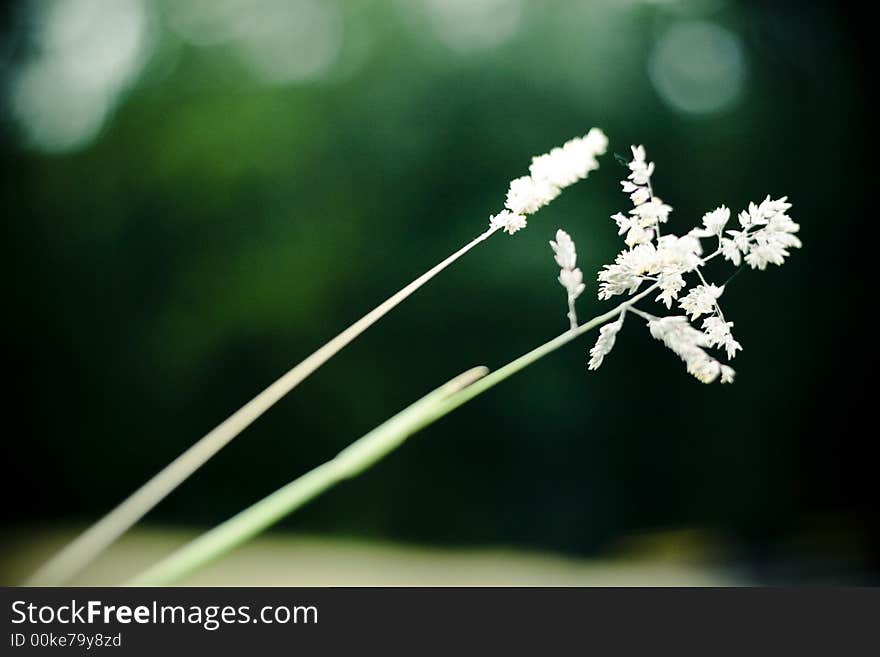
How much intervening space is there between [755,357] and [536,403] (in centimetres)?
82

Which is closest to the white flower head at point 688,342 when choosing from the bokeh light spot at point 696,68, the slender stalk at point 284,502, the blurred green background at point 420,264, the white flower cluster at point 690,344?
the white flower cluster at point 690,344

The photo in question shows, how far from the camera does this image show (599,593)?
71cm

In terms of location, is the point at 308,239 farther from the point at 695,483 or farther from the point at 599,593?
the point at 599,593

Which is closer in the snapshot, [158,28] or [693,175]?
[693,175]

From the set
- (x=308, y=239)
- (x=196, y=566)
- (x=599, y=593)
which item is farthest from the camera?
(x=308, y=239)

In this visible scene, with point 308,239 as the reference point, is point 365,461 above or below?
below

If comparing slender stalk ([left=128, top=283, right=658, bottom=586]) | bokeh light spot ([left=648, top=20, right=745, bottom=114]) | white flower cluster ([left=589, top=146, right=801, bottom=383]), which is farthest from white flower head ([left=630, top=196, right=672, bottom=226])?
bokeh light spot ([left=648, top=20, right=745, bottom=114])

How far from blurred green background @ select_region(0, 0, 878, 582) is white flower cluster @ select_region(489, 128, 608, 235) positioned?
2.11 meters

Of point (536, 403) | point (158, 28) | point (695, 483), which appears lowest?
point (695, 483)

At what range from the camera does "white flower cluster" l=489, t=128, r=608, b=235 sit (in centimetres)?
31

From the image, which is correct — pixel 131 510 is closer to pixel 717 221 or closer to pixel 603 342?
pixel 603 342

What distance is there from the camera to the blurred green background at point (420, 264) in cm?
255

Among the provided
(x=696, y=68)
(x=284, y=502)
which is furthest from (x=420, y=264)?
(x=284, y=502)

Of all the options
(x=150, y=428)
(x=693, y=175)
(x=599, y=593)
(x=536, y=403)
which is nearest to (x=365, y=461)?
(x=599, y=593)
